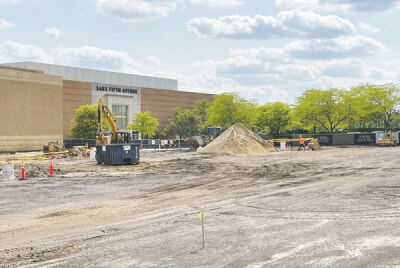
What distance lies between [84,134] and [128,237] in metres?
67.0

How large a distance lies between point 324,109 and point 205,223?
2793 inches

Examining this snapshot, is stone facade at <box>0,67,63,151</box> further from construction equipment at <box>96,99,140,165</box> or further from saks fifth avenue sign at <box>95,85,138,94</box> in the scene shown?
construction equipment at <box>96,99,140,165</box>

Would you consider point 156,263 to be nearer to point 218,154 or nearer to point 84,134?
point 218,154

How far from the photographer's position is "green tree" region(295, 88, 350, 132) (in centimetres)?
7756

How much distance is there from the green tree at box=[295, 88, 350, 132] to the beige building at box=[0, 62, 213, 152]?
4170 cm

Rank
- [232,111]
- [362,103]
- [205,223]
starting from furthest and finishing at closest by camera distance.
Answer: [232,111] < [362,103] < [205,223]

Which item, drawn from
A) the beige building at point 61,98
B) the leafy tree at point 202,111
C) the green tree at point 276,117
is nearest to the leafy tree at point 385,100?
the green tree at point 276,117

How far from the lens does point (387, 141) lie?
49688 mm

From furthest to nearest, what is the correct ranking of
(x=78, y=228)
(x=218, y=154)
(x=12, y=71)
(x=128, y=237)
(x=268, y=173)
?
(x=12, y=71)
(x=218, y=154)
(x=268, y=173)
(x=78, y=228)
(x=128, y=237)

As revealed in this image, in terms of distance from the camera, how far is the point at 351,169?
2308cm

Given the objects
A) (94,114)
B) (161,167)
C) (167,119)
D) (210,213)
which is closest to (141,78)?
(167,119)

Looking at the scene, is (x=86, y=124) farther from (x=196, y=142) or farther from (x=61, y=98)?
(x=196, y=142)

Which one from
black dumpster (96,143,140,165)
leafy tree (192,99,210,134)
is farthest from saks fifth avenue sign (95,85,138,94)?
black dumpster (96,143,140,165)

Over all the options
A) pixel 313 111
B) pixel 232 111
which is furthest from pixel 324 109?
pixel 232 111
